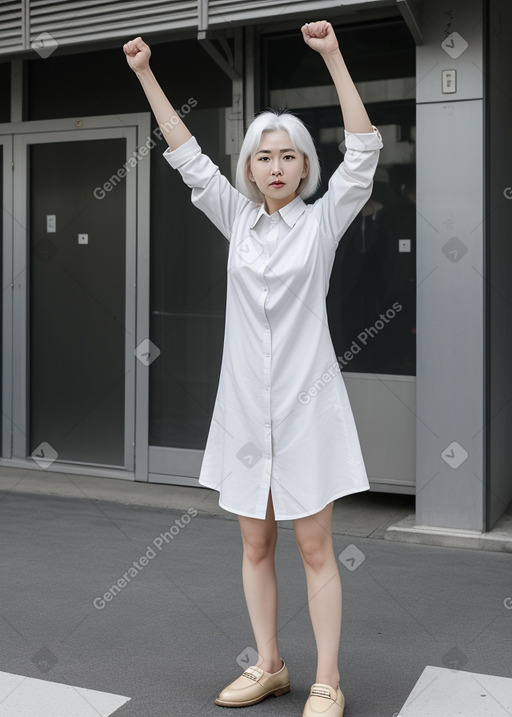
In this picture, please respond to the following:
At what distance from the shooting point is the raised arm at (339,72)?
2865mm

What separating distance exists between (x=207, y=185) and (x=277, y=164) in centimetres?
29

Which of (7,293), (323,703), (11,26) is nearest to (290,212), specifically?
(323,703)

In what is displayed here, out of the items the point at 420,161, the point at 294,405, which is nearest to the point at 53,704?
the point at 294,405

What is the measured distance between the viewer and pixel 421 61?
5.38 metres

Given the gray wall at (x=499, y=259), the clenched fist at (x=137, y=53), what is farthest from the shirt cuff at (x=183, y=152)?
the gray wall at (x=499, y=259)

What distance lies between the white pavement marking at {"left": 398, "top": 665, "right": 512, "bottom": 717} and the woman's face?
1779 mm

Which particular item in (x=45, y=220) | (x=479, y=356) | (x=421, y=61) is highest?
(x=421, y=61)

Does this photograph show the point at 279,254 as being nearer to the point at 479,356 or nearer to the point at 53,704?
the point at 53,704

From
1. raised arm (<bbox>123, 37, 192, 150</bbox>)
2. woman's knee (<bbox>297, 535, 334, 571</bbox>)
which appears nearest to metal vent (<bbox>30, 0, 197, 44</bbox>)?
raised arm (<bbox>123, 37, 192, 150</bbox>)

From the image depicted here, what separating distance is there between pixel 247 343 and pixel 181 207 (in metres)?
3.95

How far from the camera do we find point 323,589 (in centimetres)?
307

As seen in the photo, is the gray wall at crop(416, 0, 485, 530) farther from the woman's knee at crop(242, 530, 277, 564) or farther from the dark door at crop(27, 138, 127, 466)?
the dark door at crop(27, 138, 127, 466)

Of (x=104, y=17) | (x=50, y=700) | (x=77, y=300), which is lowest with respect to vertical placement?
(x=50, y=700)

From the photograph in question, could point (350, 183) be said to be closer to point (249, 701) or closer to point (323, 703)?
point (323, 703)
